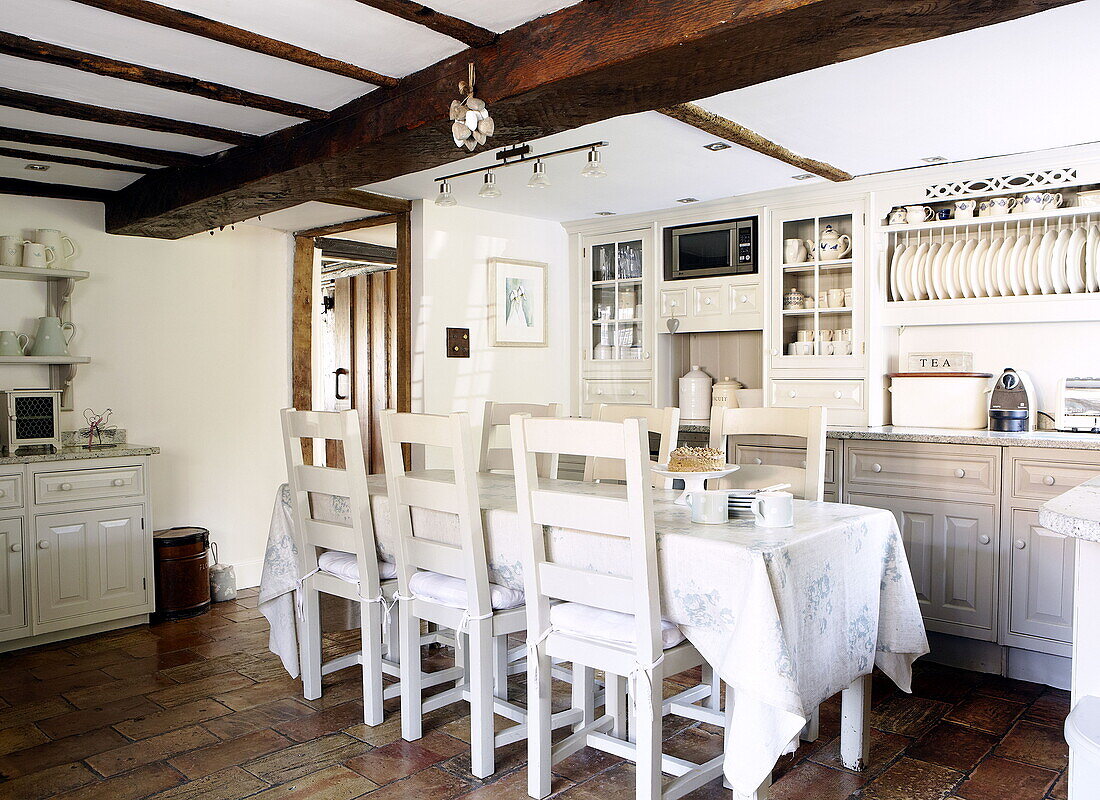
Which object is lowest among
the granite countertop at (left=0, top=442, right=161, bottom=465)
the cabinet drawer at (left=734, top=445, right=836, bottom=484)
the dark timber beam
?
the cabinet drawer at (left=734, top=445, right=836, bottom=484)

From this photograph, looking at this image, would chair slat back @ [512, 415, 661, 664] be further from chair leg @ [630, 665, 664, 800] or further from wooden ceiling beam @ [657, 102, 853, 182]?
wooden ceiling beam @ [657, 102, 853, 182]

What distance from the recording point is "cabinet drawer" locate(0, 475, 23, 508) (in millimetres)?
3609

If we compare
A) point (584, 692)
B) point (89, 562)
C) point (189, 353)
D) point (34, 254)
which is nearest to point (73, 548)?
point (89, 562)

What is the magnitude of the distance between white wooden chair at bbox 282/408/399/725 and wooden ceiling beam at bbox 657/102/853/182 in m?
1.57

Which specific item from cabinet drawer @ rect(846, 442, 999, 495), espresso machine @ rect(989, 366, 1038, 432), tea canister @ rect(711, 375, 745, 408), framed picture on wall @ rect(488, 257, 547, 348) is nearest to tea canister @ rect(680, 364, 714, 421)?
tea canister @ rect(711, 375, 745, 408)

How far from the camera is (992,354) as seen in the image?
4012 mm

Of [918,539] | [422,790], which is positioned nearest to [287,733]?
[422,790]

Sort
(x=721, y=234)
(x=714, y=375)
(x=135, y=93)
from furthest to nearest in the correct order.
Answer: (x=714, y=375) → (x=721, y=234) → (x=135, y=93)

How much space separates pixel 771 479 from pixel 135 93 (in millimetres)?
2495

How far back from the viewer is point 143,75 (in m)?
2.49

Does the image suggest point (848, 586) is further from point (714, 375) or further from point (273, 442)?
point (273, 442)

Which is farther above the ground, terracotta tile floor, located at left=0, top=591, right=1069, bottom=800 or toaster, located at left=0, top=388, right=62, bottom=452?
toaster, located at left=0, top=388, right=62, bottom=452

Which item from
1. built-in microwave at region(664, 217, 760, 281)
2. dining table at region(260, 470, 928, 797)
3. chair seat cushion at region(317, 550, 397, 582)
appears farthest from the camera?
built-in microwave at region(664, 217, 760, 281)

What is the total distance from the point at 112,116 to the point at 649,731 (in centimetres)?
266
